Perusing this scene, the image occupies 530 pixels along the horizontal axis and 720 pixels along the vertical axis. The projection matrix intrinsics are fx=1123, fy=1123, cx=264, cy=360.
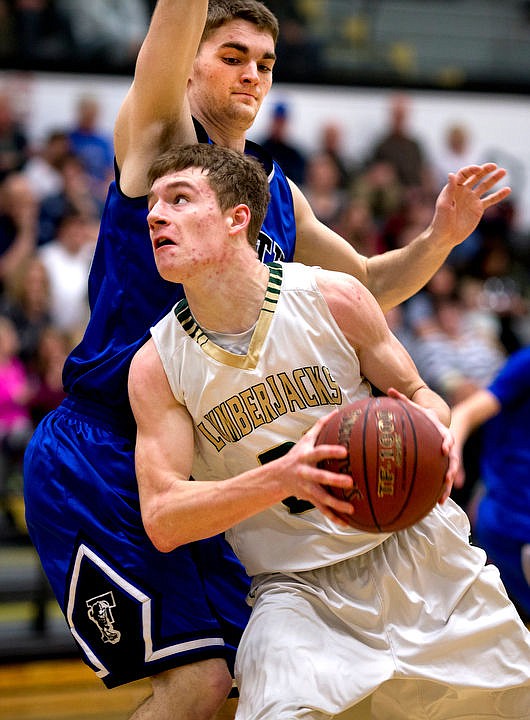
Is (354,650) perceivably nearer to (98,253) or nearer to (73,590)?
(73,590)

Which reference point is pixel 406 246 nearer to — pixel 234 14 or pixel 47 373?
pixel 234 14

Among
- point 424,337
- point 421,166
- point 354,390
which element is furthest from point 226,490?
point 421,166

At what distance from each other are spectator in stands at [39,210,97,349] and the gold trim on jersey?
16.5 feet

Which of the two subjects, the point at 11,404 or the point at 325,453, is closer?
the point at 325,453

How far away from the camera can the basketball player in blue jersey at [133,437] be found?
3.26 m

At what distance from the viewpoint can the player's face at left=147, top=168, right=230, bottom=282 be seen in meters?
3.00

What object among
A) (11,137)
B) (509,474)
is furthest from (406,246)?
(11,137)

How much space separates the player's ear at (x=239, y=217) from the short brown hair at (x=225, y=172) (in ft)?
0.06

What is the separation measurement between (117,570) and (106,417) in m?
0.47

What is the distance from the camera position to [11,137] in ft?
33.0

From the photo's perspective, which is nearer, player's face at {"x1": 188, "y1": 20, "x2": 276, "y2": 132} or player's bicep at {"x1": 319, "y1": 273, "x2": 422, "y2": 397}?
player's bicep at {"x1": 319, "y1": 273, "x2": 422, "y2": 397}

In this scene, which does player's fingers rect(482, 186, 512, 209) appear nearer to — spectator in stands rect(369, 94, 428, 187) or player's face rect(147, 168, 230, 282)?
player's face rect(147, 168, 230, 282)

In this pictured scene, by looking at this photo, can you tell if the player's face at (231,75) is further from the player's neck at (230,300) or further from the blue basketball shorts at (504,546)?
the blue basketball shorts at (504,546)

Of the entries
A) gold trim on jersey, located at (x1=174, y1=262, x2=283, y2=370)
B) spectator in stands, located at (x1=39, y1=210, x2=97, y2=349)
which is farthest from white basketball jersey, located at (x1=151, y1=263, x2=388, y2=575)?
spectator in stands, located at (x1=39, y1=210, x2=97, y2=349)
